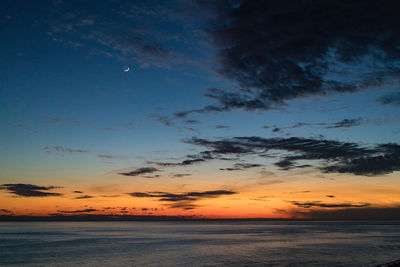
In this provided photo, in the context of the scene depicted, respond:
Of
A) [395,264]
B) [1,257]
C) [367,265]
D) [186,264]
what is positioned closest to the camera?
[395,264]

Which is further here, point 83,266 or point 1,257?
point 1,257

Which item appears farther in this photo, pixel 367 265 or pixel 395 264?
pixel 367 265

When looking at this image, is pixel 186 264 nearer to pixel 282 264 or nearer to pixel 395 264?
pixel 282 264

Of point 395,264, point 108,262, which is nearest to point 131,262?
point 108,262

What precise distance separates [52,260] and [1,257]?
505 inches

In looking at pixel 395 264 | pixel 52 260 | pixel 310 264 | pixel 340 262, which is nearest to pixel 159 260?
pixel 52 260

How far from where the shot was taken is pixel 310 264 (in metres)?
52.1

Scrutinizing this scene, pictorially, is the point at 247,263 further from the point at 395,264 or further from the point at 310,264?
the point at 395,264

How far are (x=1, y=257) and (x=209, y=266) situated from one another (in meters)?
43.8

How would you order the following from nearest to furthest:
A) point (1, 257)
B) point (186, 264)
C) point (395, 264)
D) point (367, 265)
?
1. point (395, 264)
2. point (367, 265)
3. point (186, 264)
4. point (1, 257)

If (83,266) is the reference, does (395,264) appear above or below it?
above

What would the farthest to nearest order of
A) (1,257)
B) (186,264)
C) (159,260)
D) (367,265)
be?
(1,257)
(159,260)
(186,264)
(367,265)

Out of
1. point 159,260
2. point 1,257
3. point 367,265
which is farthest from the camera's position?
point 1,257

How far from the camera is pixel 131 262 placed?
189 feet
